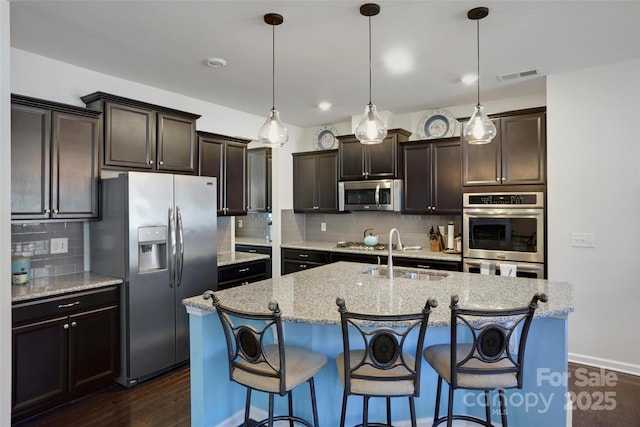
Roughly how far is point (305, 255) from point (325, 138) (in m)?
1.78

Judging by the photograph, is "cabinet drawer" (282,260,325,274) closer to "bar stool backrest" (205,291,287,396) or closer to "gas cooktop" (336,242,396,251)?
"gas cooktop" (336,242,396,251)

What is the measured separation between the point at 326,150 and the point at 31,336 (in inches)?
153

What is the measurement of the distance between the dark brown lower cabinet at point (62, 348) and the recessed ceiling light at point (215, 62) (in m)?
2.01

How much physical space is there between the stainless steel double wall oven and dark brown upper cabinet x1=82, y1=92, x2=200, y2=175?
2.92 meters

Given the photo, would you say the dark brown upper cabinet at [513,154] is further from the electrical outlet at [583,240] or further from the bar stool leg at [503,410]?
the bar stool leg at [503,410]

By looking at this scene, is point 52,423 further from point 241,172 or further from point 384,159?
point 384,159

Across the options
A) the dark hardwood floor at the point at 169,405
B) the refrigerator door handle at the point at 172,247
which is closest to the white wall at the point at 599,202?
the dark hardwood floor at the point at 169,405

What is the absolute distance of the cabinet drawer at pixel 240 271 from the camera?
13.1 feet

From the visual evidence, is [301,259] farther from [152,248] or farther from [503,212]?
[503,212]

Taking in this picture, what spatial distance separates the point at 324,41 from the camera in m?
2.87

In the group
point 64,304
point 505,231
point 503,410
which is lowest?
point 503,410

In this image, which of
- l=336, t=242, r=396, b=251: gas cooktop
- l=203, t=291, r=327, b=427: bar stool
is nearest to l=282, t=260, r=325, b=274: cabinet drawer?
l=336, t=242, r=396, b=251: gas cooktop

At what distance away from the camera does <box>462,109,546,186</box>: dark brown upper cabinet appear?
3.69m

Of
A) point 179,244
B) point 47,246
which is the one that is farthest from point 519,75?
point 47,246
